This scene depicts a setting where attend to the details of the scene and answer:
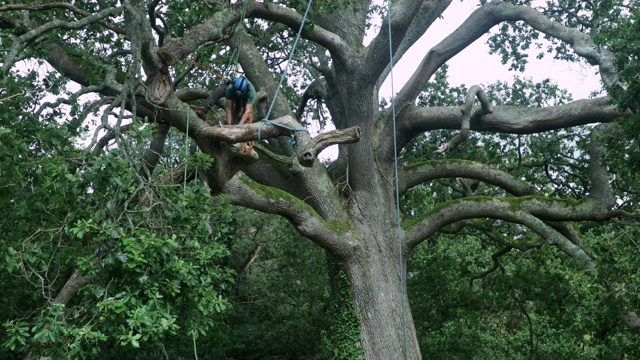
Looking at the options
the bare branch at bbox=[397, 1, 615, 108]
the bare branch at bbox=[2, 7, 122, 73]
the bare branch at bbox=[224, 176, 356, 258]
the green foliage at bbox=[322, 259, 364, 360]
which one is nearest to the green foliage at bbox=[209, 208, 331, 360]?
the green foliage at bbox=[322, 259, 364, 360]

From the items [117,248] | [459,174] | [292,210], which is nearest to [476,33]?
[459,174]

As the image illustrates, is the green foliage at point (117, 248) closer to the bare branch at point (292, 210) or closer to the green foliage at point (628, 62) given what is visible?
the bare branch at point (292, 210)

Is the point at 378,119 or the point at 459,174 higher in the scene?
the point at 378,119

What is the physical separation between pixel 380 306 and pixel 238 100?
387 centimetres

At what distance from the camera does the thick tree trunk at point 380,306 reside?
34.5ft

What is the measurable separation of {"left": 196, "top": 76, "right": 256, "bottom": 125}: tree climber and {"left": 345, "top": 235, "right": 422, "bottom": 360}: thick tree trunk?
10.7 ft

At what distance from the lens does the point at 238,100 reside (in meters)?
8.23

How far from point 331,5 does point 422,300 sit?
7.23 meters

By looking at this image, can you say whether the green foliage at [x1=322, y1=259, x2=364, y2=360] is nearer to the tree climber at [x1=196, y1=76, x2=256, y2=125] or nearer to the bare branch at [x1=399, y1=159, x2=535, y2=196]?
the bare branch at [x1=399, y1=159, x2=535, y2=196]

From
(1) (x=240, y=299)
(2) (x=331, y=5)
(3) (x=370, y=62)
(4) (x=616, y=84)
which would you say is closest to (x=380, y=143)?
(3) (x=370, y=62)

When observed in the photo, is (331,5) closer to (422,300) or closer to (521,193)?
(521,193)

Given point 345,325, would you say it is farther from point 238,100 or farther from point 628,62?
point 628,62

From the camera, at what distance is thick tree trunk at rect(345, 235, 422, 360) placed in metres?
10.5

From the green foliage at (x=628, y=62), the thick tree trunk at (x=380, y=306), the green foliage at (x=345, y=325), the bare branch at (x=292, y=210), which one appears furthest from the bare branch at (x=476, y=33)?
the green foliage at (x=345, y=325)
